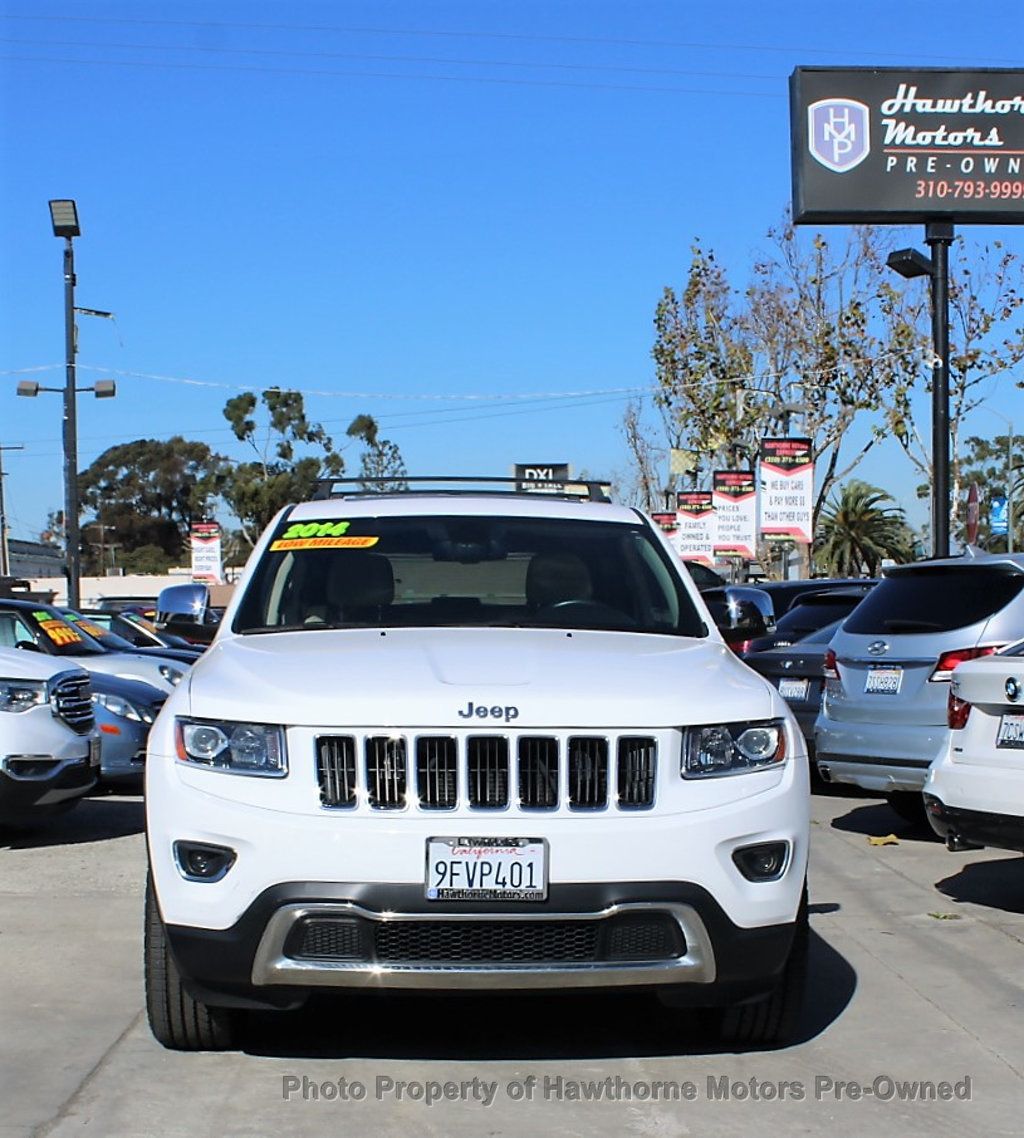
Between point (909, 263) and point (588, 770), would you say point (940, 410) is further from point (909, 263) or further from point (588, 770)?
point (588, 770)

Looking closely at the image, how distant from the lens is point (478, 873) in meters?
4.53

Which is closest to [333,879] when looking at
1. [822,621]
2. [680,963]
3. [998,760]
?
[680,963]

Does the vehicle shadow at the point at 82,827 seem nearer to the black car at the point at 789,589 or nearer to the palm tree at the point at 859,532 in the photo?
the black car at the point at 789,589

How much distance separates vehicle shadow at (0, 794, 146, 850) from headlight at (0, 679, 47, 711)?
0.80 m

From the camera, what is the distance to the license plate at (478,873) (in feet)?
14.9

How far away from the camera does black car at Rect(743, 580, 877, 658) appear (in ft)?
45.4

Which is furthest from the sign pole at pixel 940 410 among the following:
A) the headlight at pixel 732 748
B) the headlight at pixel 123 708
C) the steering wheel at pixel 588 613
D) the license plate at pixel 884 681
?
the headlight at pixel 732 748

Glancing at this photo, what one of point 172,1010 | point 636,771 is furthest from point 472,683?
point 172,1010

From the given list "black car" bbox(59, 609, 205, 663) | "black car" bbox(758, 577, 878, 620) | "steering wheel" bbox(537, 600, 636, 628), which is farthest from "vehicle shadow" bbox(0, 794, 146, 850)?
"black car" bbox(758, 577, 878, 620)

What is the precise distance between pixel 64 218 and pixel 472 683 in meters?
25.0

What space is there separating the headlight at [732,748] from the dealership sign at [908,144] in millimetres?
17253

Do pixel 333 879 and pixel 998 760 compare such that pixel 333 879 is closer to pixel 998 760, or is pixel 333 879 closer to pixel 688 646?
pixel 688 646

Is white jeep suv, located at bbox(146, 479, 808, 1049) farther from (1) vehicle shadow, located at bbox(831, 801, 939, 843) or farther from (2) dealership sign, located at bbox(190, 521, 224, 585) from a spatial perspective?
(2) dealership sign, located at bbox(190, 521, 224, 585)

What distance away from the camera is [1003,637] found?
941 cm
